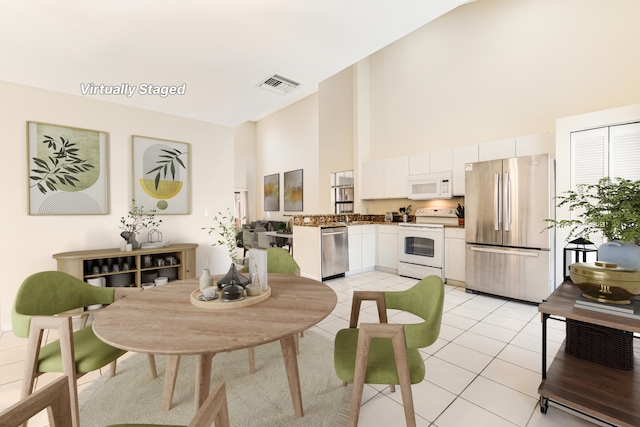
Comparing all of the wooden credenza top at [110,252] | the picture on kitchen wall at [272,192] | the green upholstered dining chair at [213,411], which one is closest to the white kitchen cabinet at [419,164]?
the wooden credenza top at [110,252]

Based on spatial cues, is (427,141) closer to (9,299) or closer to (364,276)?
(364,276)

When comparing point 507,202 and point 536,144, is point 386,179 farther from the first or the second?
point 536,144

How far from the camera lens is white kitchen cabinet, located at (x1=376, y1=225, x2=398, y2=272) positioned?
5.01m

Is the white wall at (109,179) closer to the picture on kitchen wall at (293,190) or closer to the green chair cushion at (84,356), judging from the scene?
the green chair cushion at (84,356)

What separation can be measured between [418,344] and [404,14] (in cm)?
212

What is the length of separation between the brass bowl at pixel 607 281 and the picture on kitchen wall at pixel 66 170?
438 centimetres

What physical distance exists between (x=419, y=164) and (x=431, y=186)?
1.56ft

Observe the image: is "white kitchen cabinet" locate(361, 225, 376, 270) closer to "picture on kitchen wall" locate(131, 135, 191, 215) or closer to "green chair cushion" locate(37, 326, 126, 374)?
"picture on kitchen wall" locate(131, 135, 191, 215)

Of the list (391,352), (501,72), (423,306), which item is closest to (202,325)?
(391,352)

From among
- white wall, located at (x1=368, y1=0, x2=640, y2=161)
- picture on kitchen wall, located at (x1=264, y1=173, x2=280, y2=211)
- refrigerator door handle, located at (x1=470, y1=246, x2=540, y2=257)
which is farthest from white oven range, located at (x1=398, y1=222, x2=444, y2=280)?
picture on kitchen wall, located at (x1=264, y1=173, x2=280, y2=211)

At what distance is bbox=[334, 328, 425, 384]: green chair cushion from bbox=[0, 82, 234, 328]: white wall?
311 cm

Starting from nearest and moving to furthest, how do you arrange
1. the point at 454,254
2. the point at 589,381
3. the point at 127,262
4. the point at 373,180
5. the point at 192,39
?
the point at 589,381
the point at 192,39
the point at 127,262
the point at 454,254
the point at 373,180

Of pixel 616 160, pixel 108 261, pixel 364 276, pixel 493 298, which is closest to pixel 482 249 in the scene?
pixel 493 298

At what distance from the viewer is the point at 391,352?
58.1 inches
